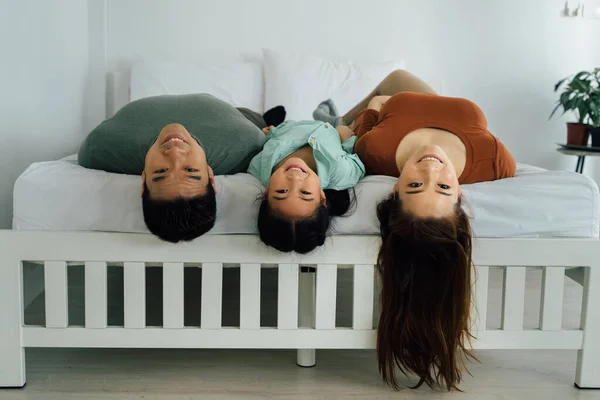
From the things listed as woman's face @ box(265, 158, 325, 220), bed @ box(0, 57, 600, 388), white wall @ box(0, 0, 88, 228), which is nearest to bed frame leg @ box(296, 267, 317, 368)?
bed @ box(0, 57, 600, 388)

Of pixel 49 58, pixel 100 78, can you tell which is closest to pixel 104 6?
pixel 100 78

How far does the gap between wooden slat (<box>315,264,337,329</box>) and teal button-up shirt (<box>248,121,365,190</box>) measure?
198 millimetres

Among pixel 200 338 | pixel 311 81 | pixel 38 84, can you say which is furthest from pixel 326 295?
pixel 311 81

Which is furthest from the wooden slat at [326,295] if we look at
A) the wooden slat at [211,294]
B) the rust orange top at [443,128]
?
the rust orange top at [443,128]

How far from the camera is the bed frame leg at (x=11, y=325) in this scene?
140 centimetres

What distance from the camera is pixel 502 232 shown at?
4.92ft

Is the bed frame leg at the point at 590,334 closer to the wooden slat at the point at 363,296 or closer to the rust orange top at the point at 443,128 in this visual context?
the rust orange top at the point at 443,128

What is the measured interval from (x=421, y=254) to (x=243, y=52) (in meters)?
2.07

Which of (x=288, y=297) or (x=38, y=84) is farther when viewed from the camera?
(x=38, y=84)

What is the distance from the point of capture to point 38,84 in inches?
84.3

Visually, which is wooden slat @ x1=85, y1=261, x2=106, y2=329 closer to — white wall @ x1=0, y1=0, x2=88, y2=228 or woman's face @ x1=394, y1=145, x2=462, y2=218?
white wall @ x1=0, y1=0, x2=88, y2=228

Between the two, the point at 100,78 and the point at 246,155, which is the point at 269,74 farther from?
the point at 246,155

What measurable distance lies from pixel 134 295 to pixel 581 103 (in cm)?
245

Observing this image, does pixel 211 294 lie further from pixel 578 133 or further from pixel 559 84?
pixel 559 84
